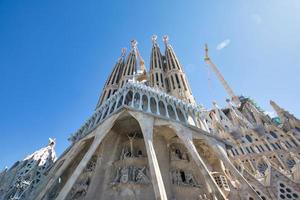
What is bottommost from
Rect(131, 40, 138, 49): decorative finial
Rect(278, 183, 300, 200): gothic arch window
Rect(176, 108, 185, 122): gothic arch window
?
Rect(278, 183, 300, 200): gothic arch window

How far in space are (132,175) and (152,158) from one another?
A: 9.38ft

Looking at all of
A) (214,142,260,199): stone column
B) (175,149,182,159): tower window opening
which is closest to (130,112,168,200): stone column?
(175,149,182,159): tower window opening

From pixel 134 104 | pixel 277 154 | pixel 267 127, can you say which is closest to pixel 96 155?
pixel 134 104

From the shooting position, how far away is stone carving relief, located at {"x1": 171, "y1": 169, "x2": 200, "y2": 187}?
12250mm

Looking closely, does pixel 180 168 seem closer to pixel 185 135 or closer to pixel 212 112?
pixel 185 135

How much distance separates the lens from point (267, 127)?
981 inches

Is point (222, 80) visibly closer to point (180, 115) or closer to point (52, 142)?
point (180, 115)

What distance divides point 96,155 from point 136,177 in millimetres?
4575

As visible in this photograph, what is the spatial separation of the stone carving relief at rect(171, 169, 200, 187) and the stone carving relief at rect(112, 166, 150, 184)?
1957mm

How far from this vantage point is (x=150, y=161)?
11.1 meters

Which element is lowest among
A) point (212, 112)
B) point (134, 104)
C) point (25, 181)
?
point (25, 181)

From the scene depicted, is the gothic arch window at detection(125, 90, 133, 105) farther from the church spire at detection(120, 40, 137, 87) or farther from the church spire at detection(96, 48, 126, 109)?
the church spire at detection(120, 40, 137, 87)

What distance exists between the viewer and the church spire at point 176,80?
23492 millimetres

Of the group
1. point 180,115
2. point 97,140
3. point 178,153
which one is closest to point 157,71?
point 180,115
